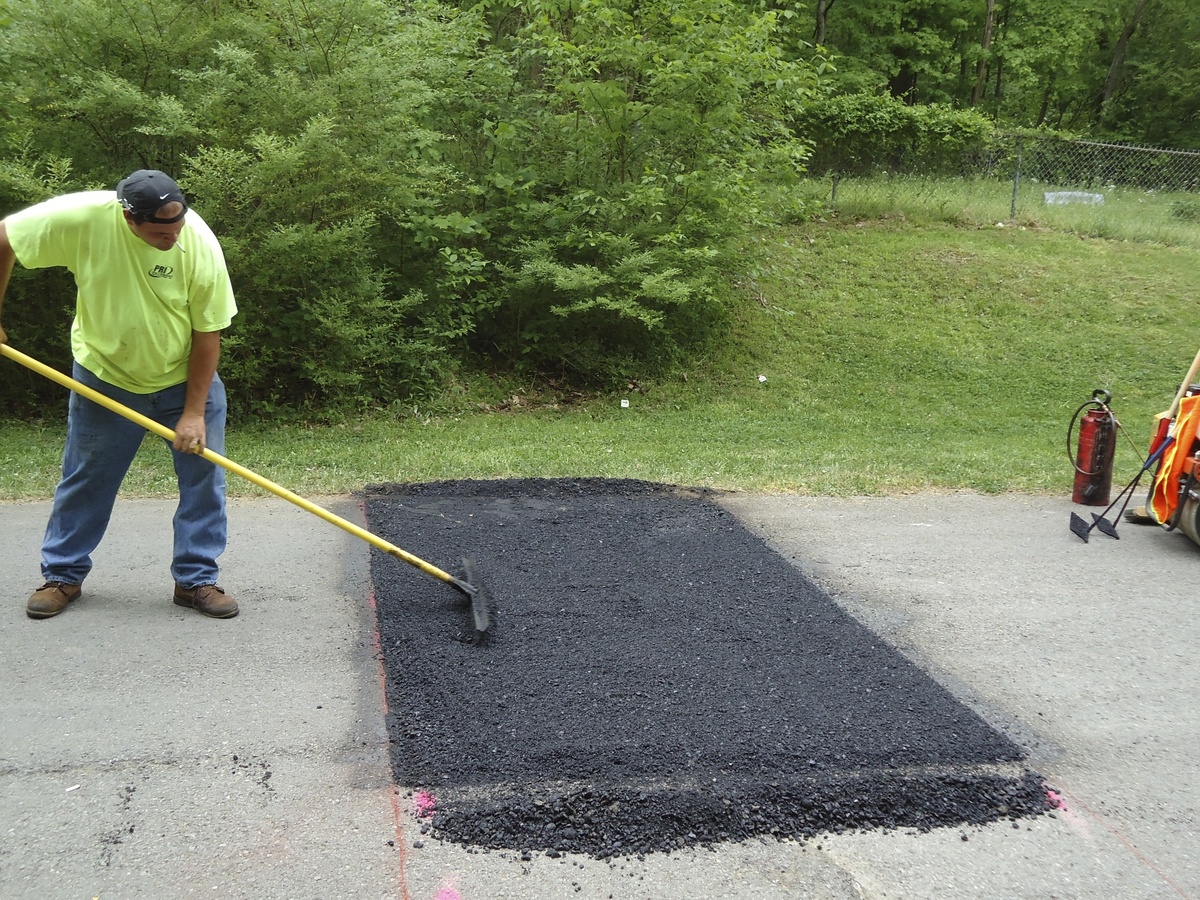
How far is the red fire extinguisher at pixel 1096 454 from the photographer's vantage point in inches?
251

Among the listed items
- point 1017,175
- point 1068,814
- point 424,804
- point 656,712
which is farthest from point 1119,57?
point 424,804

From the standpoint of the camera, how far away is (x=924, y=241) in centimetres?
1381

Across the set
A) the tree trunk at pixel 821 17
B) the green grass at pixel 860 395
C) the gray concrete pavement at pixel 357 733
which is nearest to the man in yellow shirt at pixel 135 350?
the gray concrete pavement at pixel 357 733

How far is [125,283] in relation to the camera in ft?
11.9

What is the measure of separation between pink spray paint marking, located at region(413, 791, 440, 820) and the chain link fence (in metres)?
13.2

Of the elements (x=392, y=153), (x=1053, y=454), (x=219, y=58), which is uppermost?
(x=219, y=58)

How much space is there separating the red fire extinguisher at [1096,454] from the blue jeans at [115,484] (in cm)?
527

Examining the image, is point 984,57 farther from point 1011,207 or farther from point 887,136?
point 1011,207

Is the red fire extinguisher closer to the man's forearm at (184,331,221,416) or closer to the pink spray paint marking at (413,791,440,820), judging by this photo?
the pink spray paint marking at (413,791,440,820)

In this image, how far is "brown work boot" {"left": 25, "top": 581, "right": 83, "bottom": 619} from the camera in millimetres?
3938

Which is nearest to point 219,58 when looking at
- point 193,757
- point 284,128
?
point 284,128

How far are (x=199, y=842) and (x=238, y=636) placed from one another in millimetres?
1359

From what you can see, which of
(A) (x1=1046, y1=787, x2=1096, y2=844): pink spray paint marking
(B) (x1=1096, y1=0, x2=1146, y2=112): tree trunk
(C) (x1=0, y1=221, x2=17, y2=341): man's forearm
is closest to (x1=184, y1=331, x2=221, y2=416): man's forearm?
(C) (x1=0, y1=221, x2=17, y2=341): man's forearm

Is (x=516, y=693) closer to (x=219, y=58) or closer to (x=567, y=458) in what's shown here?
(x=567, y=458)
